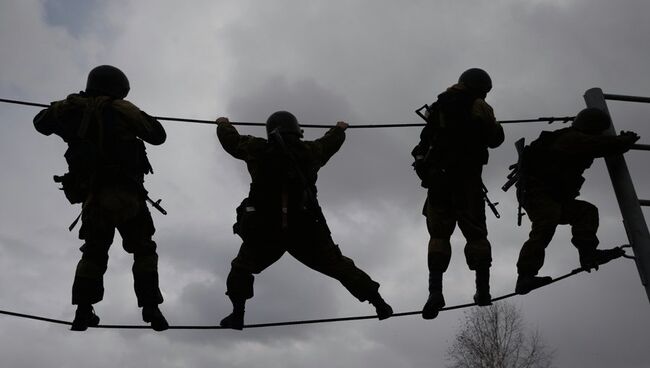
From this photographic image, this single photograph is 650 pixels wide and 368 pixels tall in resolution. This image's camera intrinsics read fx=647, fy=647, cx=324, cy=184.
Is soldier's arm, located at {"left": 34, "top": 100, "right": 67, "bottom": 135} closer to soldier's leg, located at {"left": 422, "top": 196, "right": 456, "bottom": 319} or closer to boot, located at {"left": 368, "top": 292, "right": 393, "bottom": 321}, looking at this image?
boot, located at {"left": 368, "top": 292, "right": 393, "bottom": 321}

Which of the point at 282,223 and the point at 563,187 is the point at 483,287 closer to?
the point at 563,187

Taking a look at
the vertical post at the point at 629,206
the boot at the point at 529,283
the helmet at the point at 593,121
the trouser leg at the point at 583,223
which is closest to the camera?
the vertical post at the point at 629,206

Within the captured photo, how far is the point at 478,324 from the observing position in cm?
2434

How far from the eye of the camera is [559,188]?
648 centimetres

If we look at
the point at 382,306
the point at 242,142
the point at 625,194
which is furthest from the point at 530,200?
the point at 242,142

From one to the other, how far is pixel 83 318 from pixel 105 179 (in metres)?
1.26

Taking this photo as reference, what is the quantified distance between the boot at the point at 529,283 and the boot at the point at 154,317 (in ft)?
11.0

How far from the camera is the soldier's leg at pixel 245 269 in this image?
6031mm

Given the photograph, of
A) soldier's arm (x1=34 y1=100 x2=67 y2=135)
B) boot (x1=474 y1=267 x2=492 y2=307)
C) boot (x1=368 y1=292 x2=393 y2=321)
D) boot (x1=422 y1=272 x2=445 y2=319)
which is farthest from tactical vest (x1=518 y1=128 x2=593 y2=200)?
soldier's arm (x1=34 y1=100 x2=67 y2=135)

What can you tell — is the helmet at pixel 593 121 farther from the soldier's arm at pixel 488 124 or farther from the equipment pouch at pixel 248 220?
the equipment pouch at pixel 248 220

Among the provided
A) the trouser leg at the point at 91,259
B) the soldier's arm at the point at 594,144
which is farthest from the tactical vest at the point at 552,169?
the trouser leg at the point at 91,259

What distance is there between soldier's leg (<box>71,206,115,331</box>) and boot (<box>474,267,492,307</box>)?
3.44 meters

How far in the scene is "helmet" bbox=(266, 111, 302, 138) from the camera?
21.0ft

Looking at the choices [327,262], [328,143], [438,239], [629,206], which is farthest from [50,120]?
[629,206]
